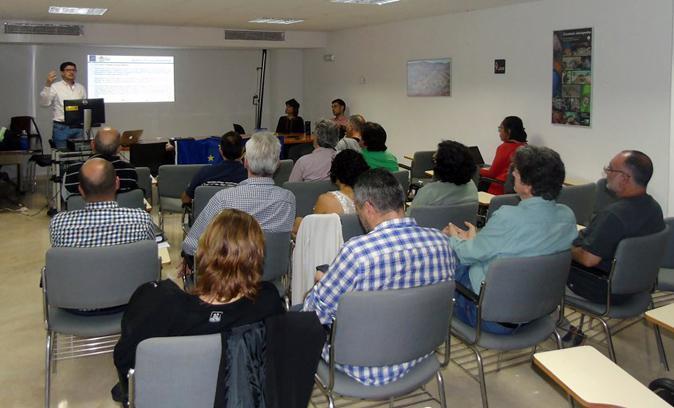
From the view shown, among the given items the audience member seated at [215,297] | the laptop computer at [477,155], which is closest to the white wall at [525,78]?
the laptop computer at [477,155]

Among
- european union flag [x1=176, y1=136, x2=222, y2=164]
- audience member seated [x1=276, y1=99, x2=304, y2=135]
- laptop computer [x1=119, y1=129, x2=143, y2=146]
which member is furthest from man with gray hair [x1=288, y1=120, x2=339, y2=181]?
audience member seated [x1=276, y1=99, x2=304, y2=135]

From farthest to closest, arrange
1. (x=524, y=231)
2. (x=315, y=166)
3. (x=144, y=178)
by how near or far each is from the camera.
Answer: (x=144, y=178) → (x=315, y=166) → (x=524, y=231)

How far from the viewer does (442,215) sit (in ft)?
13.0

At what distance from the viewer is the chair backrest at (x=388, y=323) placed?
89.1 inches

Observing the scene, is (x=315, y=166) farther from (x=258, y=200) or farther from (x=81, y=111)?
(x=81, y=111)

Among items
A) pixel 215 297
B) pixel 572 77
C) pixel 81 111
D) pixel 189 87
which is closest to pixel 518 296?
pixel 215 297

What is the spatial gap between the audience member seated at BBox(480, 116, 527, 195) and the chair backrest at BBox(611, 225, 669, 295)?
2.87m

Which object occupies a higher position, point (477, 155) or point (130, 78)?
point (130, 78)

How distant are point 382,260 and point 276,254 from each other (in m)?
1.21

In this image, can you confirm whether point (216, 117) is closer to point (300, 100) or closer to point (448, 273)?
point (300, 100)

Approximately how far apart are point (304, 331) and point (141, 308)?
53cm

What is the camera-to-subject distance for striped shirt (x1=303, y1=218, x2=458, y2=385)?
7.78ft

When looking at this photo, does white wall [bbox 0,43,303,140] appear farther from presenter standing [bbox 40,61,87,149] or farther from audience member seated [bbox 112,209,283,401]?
audience member seated [bbox 112,209,283,401]

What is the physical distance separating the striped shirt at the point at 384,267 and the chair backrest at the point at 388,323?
112 mm
